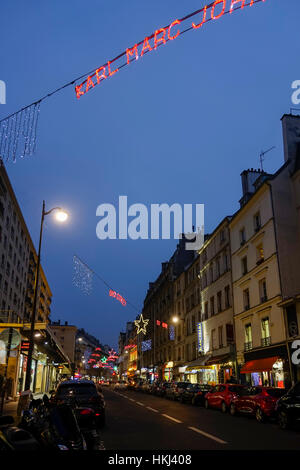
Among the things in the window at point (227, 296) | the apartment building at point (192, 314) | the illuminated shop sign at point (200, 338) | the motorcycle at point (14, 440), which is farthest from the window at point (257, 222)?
the motorcycle at point (14, 440)

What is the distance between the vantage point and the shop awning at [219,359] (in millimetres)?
32513

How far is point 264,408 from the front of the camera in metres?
16.0

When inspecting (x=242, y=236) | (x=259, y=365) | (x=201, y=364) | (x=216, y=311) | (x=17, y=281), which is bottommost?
(x=259, y=365)

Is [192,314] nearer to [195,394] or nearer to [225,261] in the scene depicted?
[225,261]

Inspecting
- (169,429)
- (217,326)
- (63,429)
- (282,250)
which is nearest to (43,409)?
(63,429)

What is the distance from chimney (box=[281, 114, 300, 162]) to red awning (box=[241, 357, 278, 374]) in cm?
1395

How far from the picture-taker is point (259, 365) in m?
26.3

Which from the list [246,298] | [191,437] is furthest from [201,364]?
[191,437]

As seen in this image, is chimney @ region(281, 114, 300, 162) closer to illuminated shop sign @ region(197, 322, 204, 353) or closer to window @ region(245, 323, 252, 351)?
window @ region(245, 323, 252, 351)

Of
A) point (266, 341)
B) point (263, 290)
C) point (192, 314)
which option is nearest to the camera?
point (266, 341)

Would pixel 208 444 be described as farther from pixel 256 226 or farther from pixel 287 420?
pixel 256 226

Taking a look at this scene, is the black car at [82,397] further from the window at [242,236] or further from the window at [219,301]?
the window at [219,301]

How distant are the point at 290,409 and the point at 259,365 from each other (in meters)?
13.2

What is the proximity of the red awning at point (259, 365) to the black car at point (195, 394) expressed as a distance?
285 cm
